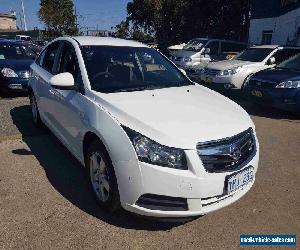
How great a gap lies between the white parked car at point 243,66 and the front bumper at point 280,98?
1905 millimetres

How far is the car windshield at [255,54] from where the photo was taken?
1050cm

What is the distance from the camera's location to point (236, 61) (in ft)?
34.9

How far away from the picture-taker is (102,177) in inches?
133

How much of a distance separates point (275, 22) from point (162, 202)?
19602 millimetres

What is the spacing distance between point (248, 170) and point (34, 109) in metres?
4.24

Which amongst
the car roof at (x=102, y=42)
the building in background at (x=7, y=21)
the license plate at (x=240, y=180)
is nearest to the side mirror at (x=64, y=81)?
the car roof at (x=102, y=42)

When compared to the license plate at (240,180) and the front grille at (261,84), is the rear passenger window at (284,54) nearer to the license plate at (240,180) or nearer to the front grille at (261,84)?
the front grille at (261,84)

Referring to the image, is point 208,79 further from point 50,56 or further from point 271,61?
point 50,56

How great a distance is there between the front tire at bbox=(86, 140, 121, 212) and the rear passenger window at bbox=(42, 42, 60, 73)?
2.02 meters

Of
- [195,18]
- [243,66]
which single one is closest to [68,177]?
[243,66]

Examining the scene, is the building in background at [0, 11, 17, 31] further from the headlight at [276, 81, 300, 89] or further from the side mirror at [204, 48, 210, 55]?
the headlight at [276, 81, 300, 89]

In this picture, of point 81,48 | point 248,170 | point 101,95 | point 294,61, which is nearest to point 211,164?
point 248,170

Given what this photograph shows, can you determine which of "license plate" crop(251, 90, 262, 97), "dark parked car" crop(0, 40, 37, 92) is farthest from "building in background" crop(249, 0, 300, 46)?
"dark parked car" crop(0, 40, 37, 92)

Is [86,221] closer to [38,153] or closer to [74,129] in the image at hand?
[74,129]
